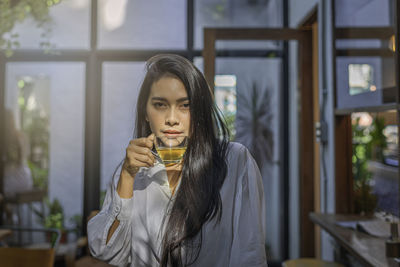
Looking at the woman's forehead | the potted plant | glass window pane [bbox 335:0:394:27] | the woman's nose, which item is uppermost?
glass window pane [bbox 335:0:394:27]

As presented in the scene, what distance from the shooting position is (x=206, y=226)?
774 mm

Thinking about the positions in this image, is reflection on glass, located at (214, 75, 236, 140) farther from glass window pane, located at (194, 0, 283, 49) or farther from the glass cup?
the glass cup

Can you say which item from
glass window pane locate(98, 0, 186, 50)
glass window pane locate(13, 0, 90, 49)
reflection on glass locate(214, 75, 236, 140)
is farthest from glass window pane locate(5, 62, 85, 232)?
reflection on glass locate(214, 75, 236, 140)

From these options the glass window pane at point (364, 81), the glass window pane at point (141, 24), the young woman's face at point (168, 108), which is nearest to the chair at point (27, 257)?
the young woman's face at point (168, 108)

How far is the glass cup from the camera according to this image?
0.77 meters

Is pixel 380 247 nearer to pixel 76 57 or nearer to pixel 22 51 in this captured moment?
pixel 76 57

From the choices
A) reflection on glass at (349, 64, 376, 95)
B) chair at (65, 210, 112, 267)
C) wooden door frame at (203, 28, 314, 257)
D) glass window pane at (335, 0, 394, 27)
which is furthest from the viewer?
wooden door frame at (203, 28, 314, 257)

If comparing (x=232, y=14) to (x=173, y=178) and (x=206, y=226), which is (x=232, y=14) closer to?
(x=173, y=178)

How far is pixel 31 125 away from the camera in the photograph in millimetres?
3475

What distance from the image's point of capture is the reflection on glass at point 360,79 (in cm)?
194

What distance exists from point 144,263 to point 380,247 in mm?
1216

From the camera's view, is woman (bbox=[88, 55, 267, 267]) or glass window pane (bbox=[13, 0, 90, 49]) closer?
woman (bbox=[88, 55, 267, 267])

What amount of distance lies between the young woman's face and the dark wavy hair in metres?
0.01

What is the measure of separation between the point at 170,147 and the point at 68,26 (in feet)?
10.2
